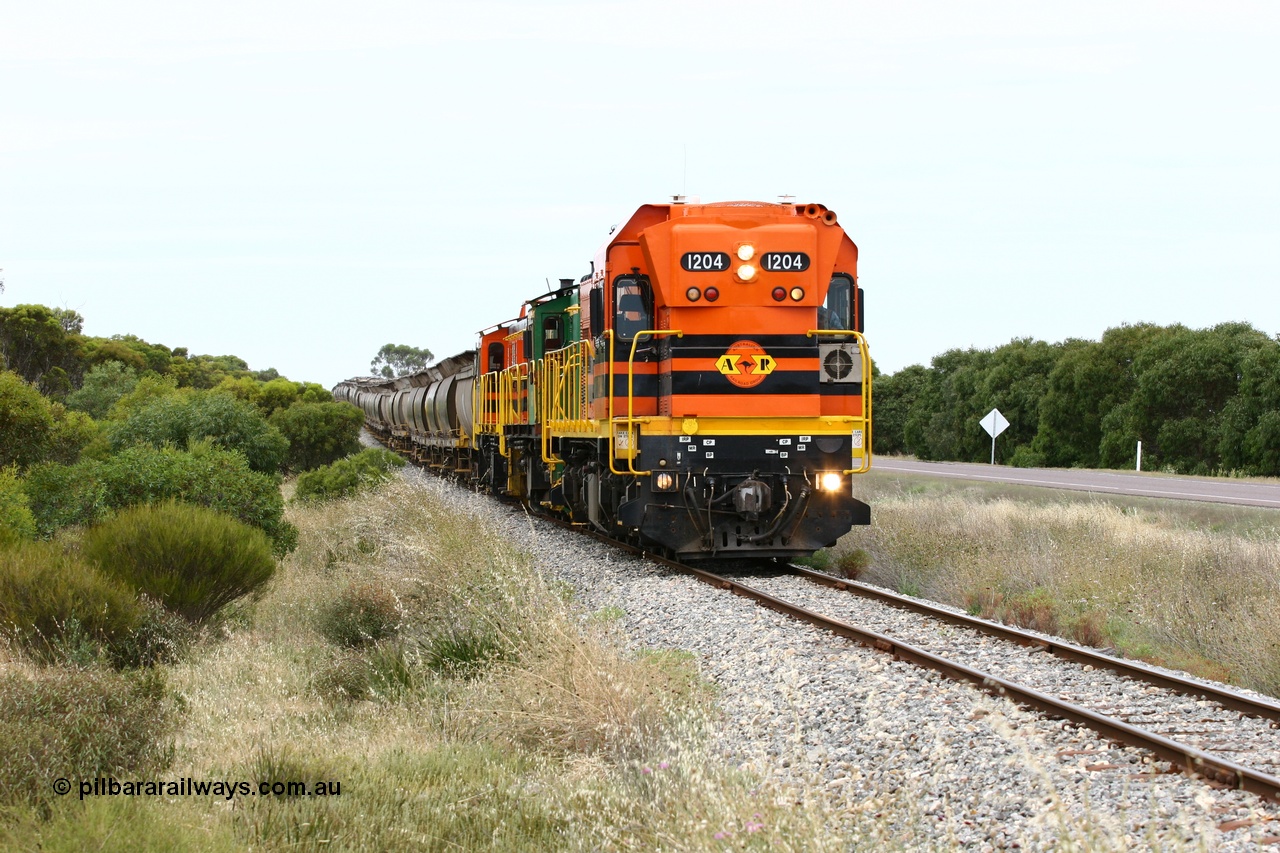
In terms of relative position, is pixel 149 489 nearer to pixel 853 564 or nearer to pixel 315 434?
pixel 853 564

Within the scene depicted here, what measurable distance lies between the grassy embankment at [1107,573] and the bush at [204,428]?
1254 cm

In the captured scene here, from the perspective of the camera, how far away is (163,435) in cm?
2297

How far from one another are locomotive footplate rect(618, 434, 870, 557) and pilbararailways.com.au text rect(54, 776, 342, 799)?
23.2 ft

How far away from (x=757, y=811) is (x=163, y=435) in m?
20.7

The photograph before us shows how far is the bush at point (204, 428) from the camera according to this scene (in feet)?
75.5

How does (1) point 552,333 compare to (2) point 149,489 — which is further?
(1) point 552,333

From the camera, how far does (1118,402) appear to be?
152 ft

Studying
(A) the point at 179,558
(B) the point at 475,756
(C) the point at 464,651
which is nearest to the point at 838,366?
(C) the point at 464,651

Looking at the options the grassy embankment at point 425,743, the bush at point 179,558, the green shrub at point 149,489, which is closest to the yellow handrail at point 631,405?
the grassy embankment at point 425,743

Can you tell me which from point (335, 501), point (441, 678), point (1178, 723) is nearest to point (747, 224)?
point (441, 678)

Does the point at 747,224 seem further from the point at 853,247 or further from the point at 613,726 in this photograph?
the point at 613,726

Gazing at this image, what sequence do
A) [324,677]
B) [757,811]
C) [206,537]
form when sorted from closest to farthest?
[757,811], [324,677], [206,537]

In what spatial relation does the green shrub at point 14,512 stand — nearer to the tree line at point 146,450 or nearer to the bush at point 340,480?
the tree line at point 146,450

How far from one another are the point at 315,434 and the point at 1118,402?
Answer: 1167 inches
